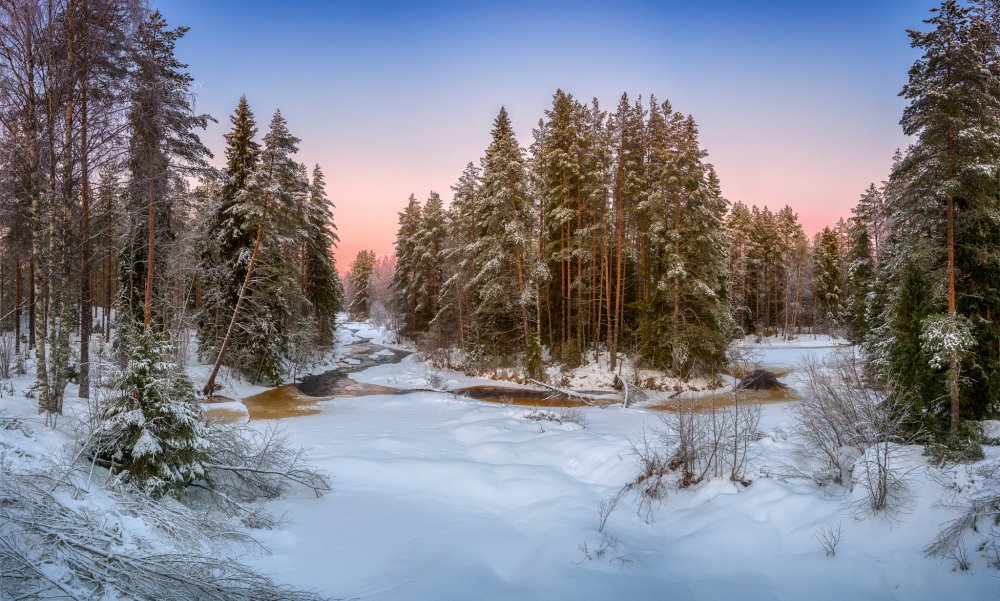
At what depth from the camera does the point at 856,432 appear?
26.2 feet

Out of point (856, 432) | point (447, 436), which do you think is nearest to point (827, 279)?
point (856, 432)

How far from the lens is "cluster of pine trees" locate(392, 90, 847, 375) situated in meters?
22.3

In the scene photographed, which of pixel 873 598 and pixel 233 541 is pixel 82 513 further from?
pixel 873 598

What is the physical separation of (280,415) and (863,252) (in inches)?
1456

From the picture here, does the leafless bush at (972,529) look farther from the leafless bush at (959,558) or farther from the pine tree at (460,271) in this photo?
the pine tree at (460,271)

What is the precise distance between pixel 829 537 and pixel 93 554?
8.73 meters

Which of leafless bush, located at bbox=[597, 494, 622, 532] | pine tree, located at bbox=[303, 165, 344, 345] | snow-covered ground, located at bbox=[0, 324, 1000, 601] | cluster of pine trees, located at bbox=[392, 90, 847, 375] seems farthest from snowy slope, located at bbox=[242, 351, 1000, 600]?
pine tree, located at bbox=[303, 165, 344, 345]

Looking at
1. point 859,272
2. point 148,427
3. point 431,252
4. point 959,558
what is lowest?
point 959,558

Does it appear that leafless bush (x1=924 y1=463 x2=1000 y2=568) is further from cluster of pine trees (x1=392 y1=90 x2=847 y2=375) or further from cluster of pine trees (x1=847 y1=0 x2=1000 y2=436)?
cluster of pine trees (x1=392 y1=90 x2=847 y2=375)

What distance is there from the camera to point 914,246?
1066 cm

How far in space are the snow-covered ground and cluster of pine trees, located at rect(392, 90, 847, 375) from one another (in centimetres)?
1214

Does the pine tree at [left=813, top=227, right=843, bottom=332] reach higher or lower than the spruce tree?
higher

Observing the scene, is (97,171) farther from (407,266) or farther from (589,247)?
(407,266)

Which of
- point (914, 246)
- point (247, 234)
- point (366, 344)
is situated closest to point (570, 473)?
point (914, 246)
